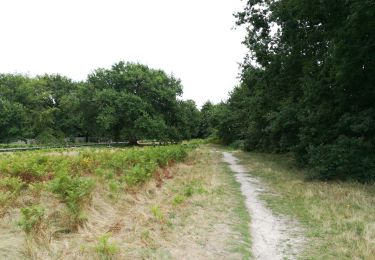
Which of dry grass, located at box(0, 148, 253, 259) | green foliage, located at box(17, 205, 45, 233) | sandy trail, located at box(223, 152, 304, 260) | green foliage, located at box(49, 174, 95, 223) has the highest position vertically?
green foliage, located at box(49, 174, 95, 223)

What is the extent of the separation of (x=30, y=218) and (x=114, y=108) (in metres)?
42.4

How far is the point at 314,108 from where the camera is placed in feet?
57.5

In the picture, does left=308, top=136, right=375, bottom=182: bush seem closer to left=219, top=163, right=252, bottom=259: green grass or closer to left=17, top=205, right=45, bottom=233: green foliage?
left=219, top=163, right=252, bottom=259: green grass

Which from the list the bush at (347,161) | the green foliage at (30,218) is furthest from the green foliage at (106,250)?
the bush at (347,161)

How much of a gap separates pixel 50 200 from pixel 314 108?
13.6 metres

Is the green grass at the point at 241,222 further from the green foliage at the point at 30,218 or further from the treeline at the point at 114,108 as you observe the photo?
the treeline at the point at 114,108

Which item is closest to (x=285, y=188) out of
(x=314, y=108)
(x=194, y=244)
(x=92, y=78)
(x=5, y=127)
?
(x=314, y=108)

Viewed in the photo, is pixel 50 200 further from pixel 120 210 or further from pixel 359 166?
pixel 359 166

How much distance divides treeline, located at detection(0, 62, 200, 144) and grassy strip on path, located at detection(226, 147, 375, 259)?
113 ft

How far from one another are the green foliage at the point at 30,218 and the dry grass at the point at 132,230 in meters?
0.13

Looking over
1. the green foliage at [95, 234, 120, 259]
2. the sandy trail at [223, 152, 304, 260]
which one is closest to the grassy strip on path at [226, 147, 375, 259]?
the sandy trail at [223, 152, 304, 260]

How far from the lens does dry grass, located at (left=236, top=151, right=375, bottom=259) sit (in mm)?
6473

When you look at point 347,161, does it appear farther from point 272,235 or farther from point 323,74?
point 272,235

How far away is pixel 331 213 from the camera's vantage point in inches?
361
